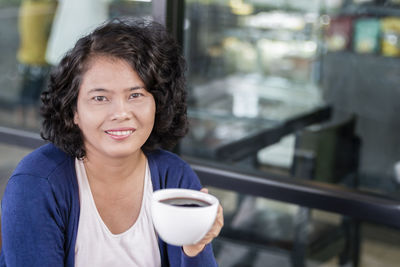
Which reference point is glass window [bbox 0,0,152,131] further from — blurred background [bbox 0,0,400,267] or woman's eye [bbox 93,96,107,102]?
woman's eye [bbox 93,96,107,102]

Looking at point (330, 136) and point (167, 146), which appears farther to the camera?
point (330, 136)

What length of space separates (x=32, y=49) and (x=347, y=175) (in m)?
2.04

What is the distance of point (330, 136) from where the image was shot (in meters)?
2.82

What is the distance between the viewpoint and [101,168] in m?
1.15

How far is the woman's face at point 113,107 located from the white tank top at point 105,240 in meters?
0.11

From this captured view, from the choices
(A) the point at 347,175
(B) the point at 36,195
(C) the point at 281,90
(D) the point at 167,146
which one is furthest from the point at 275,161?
(B) the point at 36,195

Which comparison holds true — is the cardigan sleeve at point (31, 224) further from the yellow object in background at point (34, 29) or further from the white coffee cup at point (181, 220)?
the yellow object in background at point (34, 29)

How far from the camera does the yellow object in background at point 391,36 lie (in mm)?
2684

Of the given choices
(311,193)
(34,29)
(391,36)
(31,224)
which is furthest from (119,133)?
(34,29)

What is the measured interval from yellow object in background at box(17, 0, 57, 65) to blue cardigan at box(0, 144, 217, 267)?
7.58ft

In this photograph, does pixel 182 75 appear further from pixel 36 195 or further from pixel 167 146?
pixel 36 195

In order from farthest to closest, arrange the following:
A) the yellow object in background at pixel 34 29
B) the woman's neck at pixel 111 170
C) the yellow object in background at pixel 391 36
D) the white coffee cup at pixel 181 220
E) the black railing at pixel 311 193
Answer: the yellow object in background at pixel 34 29 < the yellow object in background at pixel 391 36 < the black railing at pixel 311 193 < the woman's neck at pixel 111 170 < the white coffee cup at pixel 181 220

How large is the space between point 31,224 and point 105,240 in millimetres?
156

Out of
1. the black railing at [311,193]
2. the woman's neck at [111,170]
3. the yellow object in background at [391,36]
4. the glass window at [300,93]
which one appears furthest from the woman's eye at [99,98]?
the yellow object in background at [391,36]
